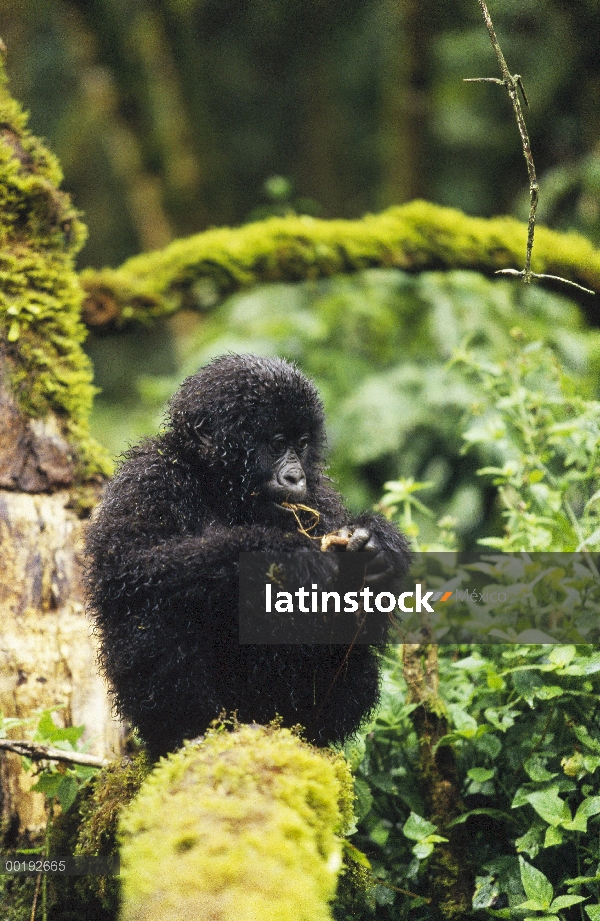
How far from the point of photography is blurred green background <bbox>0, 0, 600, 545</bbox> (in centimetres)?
653

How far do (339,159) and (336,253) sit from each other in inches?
267

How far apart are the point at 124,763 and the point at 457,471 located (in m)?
4.17

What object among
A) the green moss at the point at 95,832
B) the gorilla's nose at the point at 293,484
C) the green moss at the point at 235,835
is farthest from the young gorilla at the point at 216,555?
the green moss at the point at 235,835

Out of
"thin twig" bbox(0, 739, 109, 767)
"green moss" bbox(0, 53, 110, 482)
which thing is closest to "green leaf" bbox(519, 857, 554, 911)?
"thin twig" bbox(0, 739, 109, 767)

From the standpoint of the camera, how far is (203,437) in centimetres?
282

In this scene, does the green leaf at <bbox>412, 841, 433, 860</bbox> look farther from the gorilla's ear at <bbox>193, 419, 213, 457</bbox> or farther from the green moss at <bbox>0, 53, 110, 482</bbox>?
the green moss at <bbox>0, 53, 110, 482</bbox>

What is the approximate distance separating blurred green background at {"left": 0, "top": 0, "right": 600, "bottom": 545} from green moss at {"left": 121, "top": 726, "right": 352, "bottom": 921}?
3.32m

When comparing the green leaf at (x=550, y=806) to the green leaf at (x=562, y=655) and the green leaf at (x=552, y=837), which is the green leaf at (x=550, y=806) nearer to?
the green leaf at (x=552, y=837)

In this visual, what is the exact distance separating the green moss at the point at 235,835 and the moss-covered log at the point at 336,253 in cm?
331

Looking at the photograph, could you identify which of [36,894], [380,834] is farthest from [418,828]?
[36,894]

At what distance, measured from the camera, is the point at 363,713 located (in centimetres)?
278

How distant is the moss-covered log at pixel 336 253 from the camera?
196 inches

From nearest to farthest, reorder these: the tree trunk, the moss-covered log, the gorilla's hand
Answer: the gorilla's hand
the tree trunk
the moss-covered log

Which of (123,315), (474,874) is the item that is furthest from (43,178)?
(474,874)
